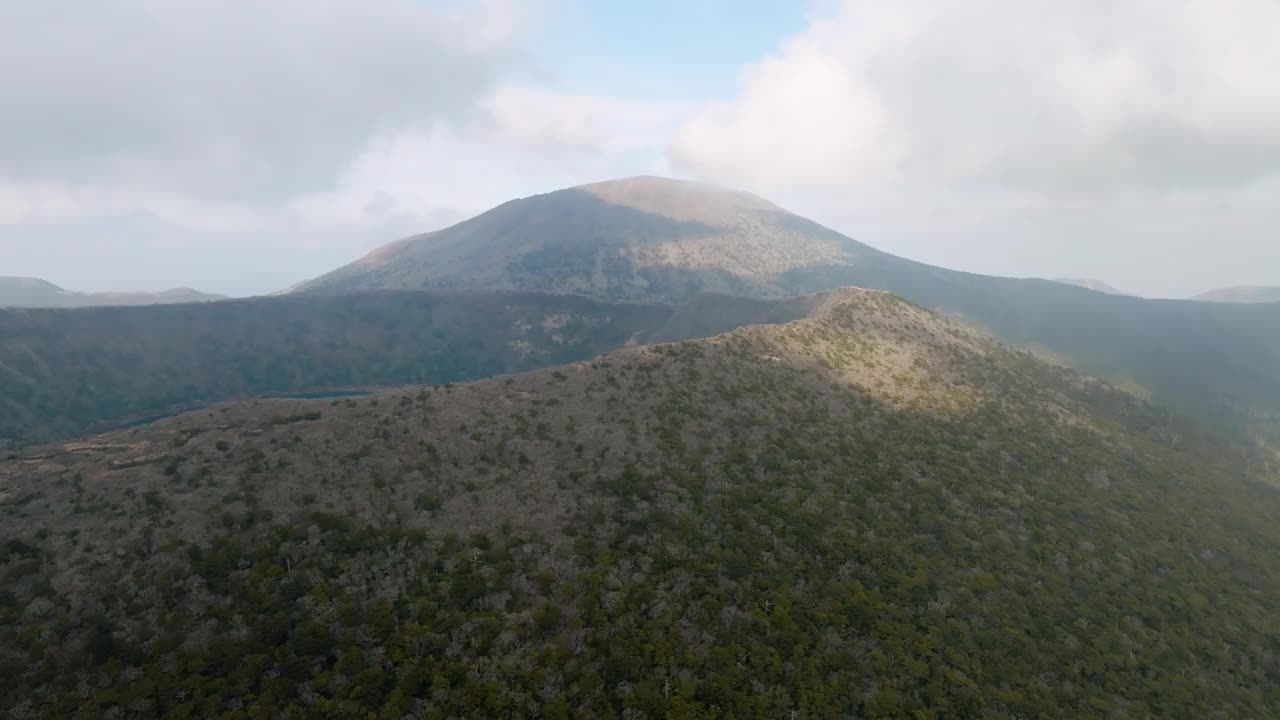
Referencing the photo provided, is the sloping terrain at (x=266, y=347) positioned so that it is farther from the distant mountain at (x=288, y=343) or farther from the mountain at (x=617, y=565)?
the mountain at (x=617, y=565)

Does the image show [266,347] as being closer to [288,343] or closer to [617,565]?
[288,343]

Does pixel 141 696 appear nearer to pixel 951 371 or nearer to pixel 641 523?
pixel 641 523

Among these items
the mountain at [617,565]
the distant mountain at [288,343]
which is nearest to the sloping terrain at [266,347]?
the distant mountain at [288,343]

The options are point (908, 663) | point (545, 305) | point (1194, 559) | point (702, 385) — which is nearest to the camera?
point (908, 663)

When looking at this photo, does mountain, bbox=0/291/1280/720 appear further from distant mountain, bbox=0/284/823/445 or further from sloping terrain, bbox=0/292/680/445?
sloping terrain, bbox=0/292/680/445

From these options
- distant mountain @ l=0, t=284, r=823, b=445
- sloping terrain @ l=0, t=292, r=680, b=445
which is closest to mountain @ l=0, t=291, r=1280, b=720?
distant mountain @ l=0, t=284, r=823, b=445

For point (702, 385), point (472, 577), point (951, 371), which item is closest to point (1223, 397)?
point (951, 371)

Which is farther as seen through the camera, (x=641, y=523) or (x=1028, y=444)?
(x=1028, y=444)

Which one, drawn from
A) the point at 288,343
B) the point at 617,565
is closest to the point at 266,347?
the point at 288,343
